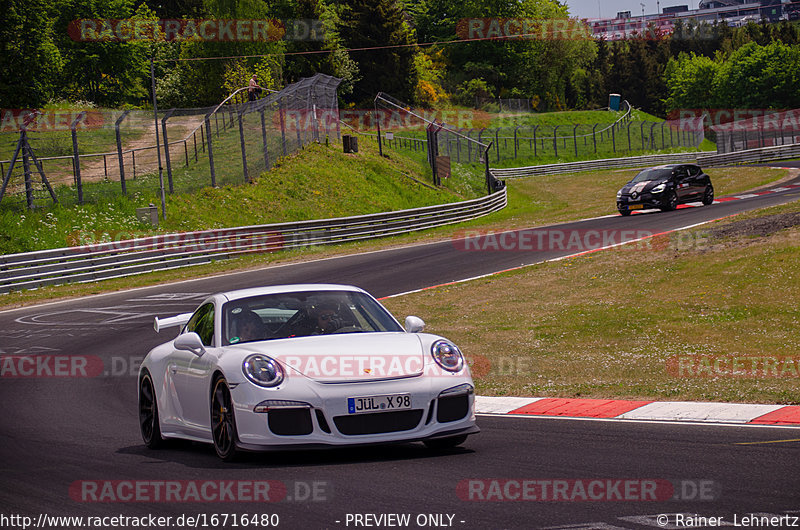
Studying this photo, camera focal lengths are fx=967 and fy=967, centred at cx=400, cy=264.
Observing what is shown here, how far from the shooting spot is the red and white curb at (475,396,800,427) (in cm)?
813

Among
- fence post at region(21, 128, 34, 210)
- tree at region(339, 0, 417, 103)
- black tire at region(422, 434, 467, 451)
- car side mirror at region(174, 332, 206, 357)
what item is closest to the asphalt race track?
black tire at region(422, 434, 467, 451)

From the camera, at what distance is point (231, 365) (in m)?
6.97

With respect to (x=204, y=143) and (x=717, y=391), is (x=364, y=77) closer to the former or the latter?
(x=204, y=143)

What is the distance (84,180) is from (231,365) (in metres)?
27.1

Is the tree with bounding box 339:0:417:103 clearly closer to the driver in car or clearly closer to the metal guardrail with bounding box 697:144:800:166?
the metal guardrail with bounding box 697:144:800:166

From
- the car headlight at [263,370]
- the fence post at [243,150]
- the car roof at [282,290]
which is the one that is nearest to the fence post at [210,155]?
the fence post at [243,150]

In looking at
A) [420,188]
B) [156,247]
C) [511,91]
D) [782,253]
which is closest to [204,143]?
[156,247]

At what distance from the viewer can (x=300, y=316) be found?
7.80 m

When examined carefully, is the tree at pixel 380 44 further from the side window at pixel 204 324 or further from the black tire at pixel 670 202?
the side window at pixel 204 324

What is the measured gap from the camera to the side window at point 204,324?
26.0 ft

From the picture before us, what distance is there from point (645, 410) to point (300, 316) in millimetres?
3452

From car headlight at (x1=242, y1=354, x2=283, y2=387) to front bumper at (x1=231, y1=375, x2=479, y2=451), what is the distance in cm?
6

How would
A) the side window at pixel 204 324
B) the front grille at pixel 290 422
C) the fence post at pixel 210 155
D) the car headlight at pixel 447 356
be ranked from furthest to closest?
the fence post at pixel 210 155
the side window at pixel 204 324
the car headlight at pixel 447 356
the front grille at pixel 290 422

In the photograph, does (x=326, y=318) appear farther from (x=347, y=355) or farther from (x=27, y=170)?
(x=27, y=170)
